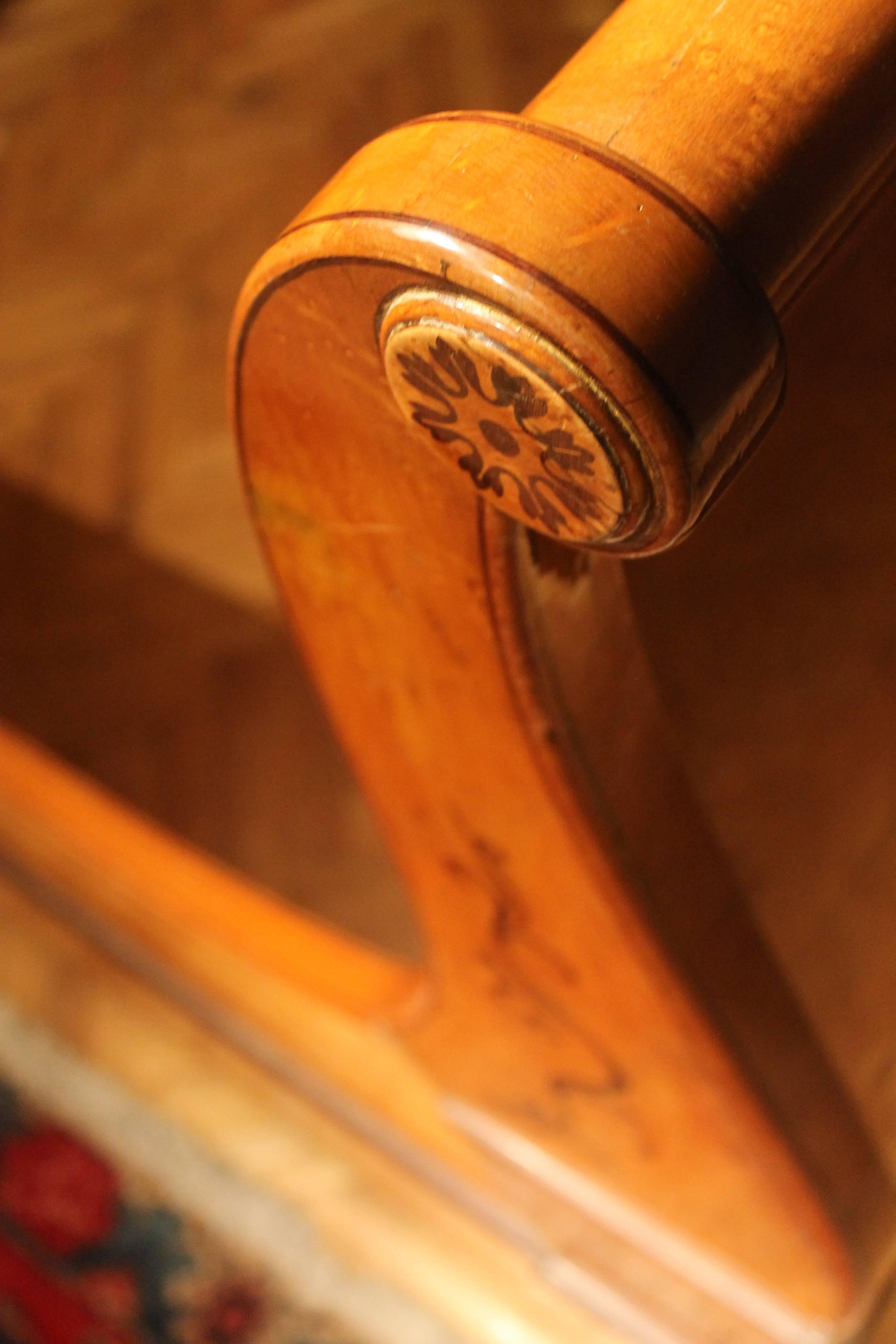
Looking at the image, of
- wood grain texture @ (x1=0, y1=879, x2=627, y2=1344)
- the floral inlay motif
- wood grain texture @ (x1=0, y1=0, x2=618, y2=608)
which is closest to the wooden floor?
wood grain texture @ (x1=0, y1=0, x2=618, y2=608)

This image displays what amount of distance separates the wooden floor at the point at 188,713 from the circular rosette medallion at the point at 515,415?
0.77m

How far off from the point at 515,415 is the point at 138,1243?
993 mm

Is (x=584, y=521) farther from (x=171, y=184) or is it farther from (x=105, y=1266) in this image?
(x=171, y=184)

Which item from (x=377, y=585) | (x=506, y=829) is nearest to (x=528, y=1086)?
(x=506, y=829)

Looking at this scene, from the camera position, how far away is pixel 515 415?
12.3 inches

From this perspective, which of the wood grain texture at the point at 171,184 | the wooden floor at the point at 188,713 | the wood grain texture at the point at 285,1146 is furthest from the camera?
the wood grain texture at the point at 171,184

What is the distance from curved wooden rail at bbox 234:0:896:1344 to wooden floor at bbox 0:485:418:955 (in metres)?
0.38

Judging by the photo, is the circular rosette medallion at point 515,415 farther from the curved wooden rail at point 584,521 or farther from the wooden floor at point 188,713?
the wooden floor at point 188,713

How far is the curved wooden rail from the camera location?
0.30 metres

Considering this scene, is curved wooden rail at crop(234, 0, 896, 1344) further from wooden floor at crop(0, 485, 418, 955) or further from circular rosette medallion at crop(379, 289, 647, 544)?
wooden floor at crop(0, 485, 418, 955)

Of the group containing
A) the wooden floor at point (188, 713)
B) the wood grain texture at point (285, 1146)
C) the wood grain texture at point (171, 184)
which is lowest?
the wood grain texture at point (285, 1146)

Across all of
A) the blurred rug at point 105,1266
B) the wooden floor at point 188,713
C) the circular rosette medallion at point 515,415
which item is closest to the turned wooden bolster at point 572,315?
the circular rosette medallion at point 515,415

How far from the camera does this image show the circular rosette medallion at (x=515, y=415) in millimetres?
297

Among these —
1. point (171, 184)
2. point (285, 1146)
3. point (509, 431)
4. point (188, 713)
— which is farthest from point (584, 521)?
point (171, 184)
